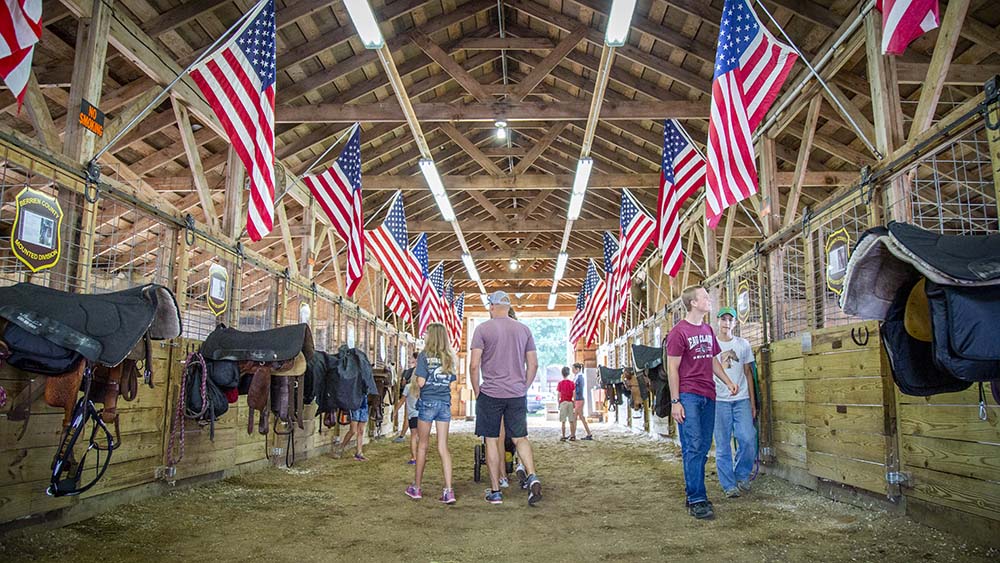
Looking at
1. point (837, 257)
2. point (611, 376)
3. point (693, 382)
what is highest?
point (837, 257)

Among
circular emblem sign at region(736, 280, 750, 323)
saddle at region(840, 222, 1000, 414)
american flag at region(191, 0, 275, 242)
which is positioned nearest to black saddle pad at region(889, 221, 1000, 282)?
saddle at region(840, 222, 1000, 414)

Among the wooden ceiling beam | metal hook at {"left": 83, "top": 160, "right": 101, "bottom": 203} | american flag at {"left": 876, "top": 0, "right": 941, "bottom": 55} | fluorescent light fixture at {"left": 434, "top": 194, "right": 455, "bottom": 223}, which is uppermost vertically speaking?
the wooden ceiling beam

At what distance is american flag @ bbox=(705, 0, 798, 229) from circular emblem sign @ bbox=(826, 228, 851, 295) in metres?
0.74

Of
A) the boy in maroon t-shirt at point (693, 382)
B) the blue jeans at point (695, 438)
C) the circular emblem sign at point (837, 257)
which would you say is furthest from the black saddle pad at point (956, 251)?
the circular emblem sign at point (837, 257)

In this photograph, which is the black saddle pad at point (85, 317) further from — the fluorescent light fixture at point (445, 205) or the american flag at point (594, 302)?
the american flag at point (594, 302)

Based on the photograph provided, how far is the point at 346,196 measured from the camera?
→ 27.9 ft

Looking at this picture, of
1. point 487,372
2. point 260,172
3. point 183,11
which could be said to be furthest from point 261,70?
point 487,372

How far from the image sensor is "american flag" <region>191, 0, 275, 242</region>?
5148mm

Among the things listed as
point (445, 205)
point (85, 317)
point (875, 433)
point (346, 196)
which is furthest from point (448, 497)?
point (445, 205)

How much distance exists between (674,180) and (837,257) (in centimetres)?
324

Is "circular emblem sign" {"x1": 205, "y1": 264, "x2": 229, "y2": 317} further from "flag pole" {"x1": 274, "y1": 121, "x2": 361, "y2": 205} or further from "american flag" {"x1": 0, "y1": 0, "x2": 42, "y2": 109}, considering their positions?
"american flag" {"x1": 0, "y1": 0, "x2": 42, "y2": 109}

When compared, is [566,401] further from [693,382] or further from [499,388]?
[693,382]

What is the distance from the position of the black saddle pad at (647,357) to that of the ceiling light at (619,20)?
337cm

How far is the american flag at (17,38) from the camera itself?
347 centimetres
